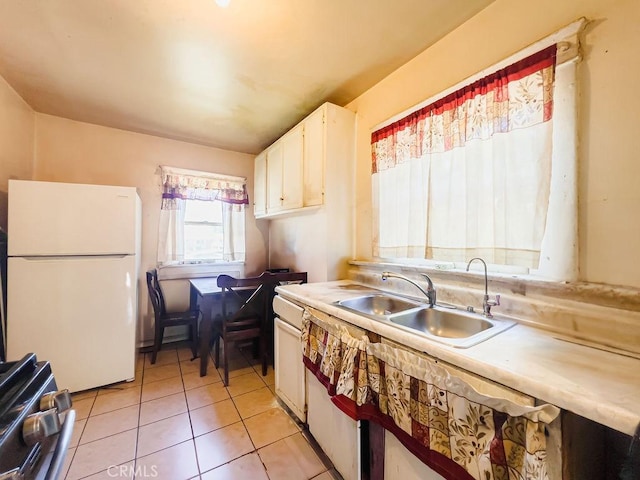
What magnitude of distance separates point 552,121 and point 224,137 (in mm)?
2832

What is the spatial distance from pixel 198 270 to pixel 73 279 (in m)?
1.22

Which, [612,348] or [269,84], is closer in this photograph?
[612,348]

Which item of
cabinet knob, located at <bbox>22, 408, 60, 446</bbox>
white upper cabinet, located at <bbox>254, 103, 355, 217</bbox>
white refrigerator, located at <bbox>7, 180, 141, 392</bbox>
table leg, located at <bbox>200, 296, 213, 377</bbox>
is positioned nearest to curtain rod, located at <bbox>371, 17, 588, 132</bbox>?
white upper cabinet, located at <bbox>254, 103, 355, 217</bbox>

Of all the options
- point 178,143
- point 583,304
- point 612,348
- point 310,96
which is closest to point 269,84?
point 310,96

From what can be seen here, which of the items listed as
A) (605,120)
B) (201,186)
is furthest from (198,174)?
(605,120)

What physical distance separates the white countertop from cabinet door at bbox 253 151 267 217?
2.22m

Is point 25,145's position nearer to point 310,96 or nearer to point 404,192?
point 310,96

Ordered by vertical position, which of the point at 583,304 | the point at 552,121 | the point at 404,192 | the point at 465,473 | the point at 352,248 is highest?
the point at 552,121

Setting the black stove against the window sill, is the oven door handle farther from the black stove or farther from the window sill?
the window sill

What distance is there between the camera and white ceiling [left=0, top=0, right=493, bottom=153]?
129 centimetres

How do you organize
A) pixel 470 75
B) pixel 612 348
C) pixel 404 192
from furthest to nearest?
1. pixel 404 192
2. pixel 470 75
3. pixel 612 348

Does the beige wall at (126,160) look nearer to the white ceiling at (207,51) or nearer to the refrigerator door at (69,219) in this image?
the white ceiling at (207,51)

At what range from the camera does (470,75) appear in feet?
4.45

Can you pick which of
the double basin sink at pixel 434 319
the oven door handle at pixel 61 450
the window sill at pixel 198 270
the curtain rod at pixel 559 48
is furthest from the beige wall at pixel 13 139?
the curtain rod at pixel 559 48
